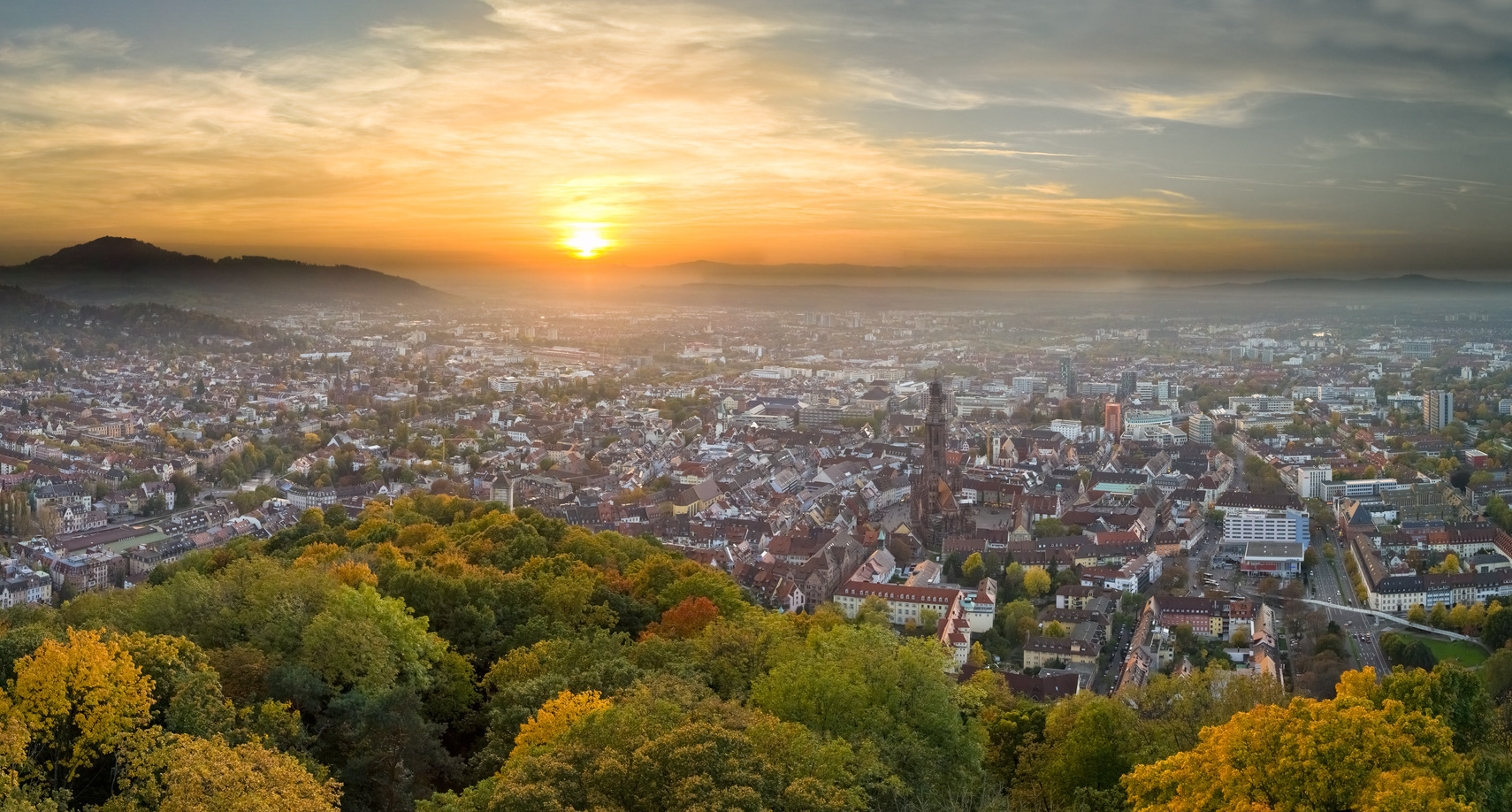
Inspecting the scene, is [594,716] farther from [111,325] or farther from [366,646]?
[111,325]

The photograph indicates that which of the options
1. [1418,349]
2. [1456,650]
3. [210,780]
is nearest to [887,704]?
[210,780]

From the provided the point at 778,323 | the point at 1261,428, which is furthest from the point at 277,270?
the point at 1261,428

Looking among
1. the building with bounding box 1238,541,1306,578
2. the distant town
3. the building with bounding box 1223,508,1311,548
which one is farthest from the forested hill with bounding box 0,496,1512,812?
the building with bounding box 1223,508,1311,548

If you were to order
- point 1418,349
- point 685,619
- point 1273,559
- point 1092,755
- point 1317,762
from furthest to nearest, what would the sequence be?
point 1418,349
point 1273,559
point 685,619
point 1092,755
point 1317,762

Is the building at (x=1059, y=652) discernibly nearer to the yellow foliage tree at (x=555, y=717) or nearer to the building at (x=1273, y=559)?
the building at (x=1273, y=559)

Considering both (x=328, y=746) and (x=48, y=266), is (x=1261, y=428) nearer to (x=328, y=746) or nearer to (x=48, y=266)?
(x=328, y=746)

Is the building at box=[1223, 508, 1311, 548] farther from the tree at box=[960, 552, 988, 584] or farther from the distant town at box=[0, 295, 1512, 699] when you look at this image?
the tree at box=[960, 552, 988, 584]

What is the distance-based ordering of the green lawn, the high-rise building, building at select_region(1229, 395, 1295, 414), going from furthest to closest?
building at select_region(1229, 395, 1295, 414) < the high-rise building < the green lawn
